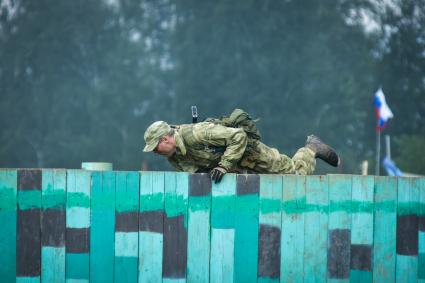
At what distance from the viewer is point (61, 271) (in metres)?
6.20

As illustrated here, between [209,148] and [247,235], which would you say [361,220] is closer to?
[247,235]

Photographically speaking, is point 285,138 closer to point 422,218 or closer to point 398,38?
point 398,38

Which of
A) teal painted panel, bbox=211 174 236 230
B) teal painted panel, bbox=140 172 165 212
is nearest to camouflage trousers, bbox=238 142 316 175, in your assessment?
teal painted panel, bbox=211 174 236 230

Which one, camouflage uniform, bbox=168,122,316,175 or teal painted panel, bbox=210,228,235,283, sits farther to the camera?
camouflage uniform, bbox=168,122,316,175

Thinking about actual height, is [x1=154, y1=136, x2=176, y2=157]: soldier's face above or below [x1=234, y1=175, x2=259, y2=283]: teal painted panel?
above

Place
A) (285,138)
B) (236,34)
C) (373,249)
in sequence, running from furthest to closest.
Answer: (236,34) → (285,138) → (373,249)

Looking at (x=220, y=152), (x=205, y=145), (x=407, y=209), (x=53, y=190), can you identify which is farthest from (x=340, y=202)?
(x=53, y=190)

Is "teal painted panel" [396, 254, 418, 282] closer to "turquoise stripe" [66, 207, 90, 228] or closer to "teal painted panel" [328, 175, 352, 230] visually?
"teal painted panel" [328, 175, 352, 230]

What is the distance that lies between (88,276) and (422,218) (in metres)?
2.73

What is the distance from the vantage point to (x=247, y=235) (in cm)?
616

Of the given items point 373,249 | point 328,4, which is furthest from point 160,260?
point 328,4

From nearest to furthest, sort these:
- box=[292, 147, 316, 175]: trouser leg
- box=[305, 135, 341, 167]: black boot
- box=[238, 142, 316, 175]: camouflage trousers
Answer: box=[238, 142, 316, 175]: camouflage trousers, box=[292, 147, 316, 175]: trouser leg, box=[305, 135, 341, 167]: black boot

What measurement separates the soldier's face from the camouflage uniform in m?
0.04

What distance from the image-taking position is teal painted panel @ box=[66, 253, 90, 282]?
20.3 feet
